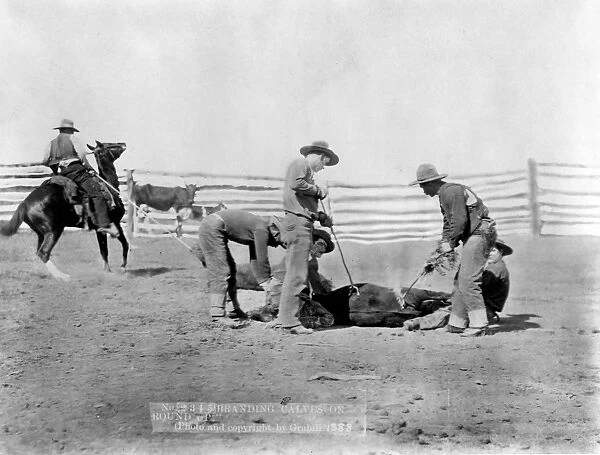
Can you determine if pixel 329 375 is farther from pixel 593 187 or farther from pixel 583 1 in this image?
pixel 583 1

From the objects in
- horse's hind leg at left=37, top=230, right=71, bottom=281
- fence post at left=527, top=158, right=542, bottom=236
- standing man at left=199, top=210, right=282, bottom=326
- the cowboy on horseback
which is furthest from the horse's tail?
fence post at left=527, top=158, right=542, bottom=236

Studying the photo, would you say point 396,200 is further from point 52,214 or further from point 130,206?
point 52,214

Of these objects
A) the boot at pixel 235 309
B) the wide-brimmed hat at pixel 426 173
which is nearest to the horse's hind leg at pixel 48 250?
the boot at pixel 235 309

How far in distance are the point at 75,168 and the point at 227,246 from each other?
1.76 metres

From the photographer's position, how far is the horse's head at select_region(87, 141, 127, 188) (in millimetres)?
6961

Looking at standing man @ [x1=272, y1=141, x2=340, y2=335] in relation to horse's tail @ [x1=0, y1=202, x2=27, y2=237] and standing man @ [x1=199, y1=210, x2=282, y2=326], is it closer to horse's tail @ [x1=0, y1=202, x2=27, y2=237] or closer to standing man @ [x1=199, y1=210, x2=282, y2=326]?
standing man @ [x1=199, y1=210, x2=282, y2=326]

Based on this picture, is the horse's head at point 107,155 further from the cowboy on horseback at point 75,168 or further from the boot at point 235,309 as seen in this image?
the boot at point 235,309

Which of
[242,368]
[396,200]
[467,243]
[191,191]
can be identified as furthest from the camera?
[191,191]

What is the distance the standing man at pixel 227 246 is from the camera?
6547mm

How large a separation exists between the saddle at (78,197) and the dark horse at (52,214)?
0.01 meters

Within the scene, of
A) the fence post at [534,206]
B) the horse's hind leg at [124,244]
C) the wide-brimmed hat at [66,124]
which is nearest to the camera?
the wide-brimmed hat at [66,124]

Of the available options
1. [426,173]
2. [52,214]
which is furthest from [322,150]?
[52,214]

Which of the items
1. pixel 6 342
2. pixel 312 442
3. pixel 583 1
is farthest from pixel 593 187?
pixel 6 342

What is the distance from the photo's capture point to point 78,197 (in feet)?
23.3
